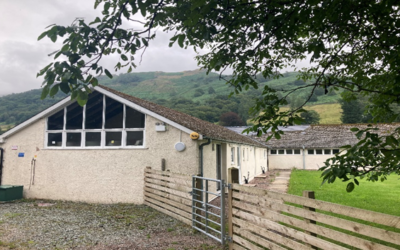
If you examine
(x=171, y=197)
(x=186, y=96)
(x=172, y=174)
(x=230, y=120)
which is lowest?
(x=171, y=197)

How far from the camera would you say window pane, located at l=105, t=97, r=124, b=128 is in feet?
34.3

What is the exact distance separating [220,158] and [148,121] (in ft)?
13.5

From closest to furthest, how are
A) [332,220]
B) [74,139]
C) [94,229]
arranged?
[332,220] → [94,229] → [74,139]

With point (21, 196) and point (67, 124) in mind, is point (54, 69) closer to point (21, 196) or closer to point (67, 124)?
point (67, 124)

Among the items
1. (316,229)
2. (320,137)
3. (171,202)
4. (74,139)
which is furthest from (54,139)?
(320,137)

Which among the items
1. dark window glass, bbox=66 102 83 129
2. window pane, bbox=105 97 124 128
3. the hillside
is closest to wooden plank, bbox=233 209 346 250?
window pane, bbox=105 97 124 128

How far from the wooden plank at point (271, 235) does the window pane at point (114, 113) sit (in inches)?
270

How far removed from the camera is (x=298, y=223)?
3693mm

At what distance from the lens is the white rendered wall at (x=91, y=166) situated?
9.58m

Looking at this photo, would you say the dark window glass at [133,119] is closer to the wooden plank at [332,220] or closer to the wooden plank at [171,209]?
the wooden plank at [171,209]

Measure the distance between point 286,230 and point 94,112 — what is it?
9.08 meters

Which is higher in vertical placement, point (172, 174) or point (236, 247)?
point (172, 174)

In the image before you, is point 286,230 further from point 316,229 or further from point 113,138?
point 113,138

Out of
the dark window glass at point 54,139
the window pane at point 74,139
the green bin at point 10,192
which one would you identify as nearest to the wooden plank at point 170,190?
the window pane at point 74,139
